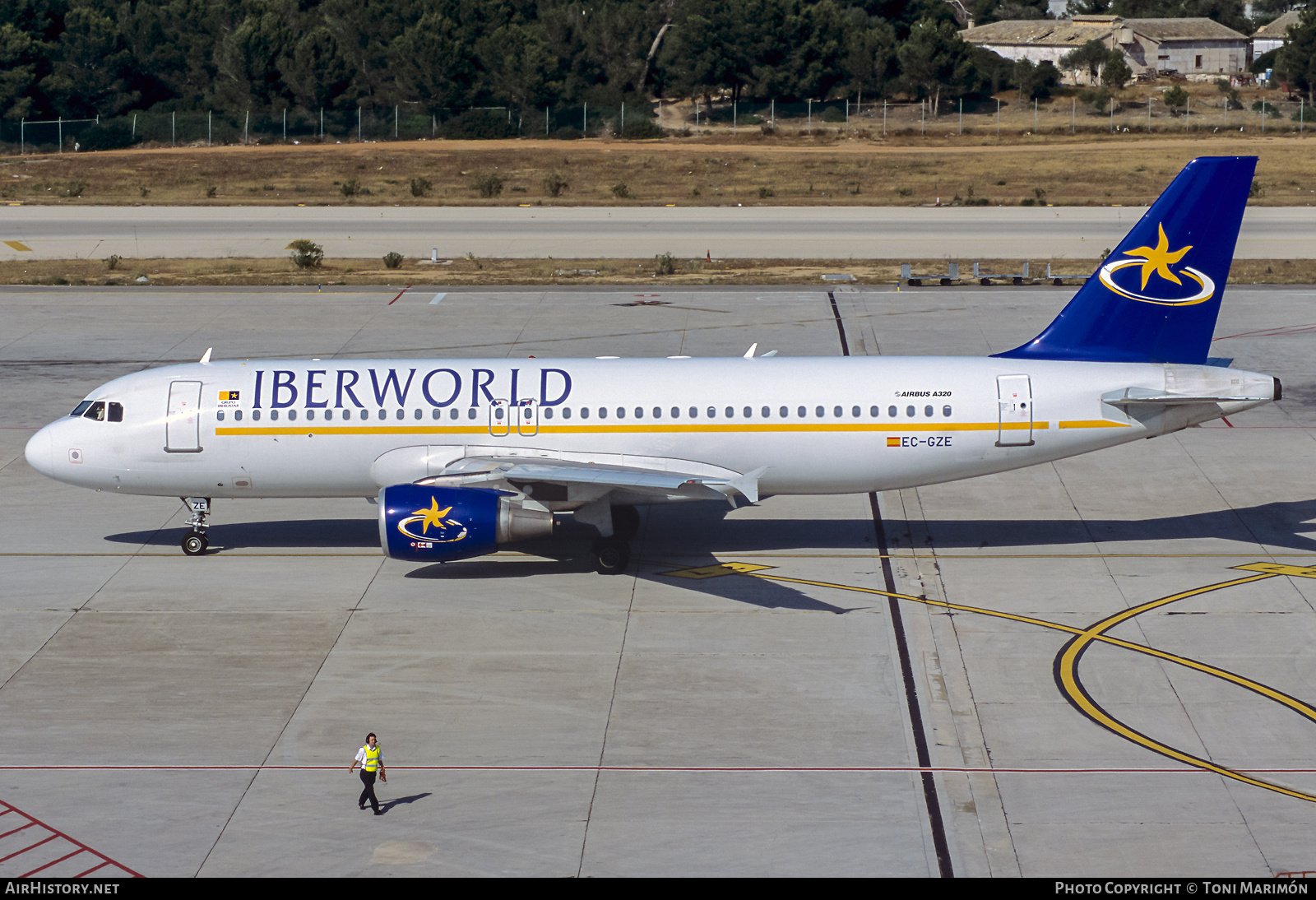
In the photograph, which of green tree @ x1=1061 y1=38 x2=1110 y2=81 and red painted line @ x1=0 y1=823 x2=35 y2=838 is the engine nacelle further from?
green tree @ x1=1061 y1=38 x2=1110 y2=81

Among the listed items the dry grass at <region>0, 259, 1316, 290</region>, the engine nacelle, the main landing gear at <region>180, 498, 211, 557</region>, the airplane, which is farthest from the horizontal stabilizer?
the dry grass at <region>0, 259, 1316, 290</region>

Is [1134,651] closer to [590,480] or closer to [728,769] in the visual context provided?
[728,769]

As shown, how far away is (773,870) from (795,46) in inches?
4704

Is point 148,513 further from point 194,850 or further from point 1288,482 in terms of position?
point 1288,482

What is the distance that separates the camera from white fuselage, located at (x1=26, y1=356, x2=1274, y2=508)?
29.0m

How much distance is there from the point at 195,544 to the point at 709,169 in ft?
252

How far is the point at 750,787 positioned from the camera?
19.9 meters

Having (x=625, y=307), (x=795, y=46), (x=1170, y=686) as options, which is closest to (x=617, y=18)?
(x=795, y=46)

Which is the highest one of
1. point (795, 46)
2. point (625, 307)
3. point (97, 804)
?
point (795, 46)

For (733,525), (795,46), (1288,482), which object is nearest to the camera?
(733,525)

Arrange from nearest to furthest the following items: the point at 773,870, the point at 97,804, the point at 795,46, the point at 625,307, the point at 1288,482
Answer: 1. the point at 773,870
2. the point at 97,804
3. the point at 1288,482
4. the point at 625,307
5. the point at 795,46

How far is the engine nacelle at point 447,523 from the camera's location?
89.2 feet

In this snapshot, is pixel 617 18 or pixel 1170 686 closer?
pixel 1170 686

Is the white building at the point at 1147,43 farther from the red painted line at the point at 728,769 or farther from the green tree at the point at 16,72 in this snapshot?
the red painted line at the point at 728,769
